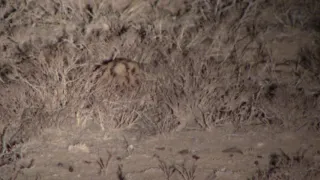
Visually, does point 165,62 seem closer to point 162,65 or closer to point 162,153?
point 162,65

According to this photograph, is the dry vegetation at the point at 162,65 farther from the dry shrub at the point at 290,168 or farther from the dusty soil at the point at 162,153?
the dry shrub at the point at 290,168

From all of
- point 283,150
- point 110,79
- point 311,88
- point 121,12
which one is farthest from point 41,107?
point 311,88

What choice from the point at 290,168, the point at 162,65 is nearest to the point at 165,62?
the point at 162,65

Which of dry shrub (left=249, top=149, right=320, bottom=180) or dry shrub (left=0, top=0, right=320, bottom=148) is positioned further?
dry shrub (left=0, top=0, right=320, bottom=148)

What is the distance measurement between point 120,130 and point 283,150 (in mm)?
1299

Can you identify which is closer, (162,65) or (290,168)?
(290,168)

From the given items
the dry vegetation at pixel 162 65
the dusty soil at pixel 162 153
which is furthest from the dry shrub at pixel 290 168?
the dry vegetation at pixel 162 65

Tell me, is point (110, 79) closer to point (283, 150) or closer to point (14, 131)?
point (14, 131)

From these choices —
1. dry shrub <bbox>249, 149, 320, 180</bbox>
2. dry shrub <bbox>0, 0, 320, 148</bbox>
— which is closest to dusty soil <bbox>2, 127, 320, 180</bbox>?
dry shrub <bbox>249, 149, 320, 180</bbox>

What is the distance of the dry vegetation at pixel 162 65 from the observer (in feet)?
12.6

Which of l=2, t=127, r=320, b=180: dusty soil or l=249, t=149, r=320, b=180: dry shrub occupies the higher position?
l=2, t=127, r=320, b=180: dusty soil

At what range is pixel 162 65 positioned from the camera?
12.9 feet

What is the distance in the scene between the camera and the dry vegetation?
12.6ft

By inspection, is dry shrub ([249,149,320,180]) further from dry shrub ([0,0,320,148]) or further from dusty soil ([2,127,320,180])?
dry shrub ([0,0,320,148])
